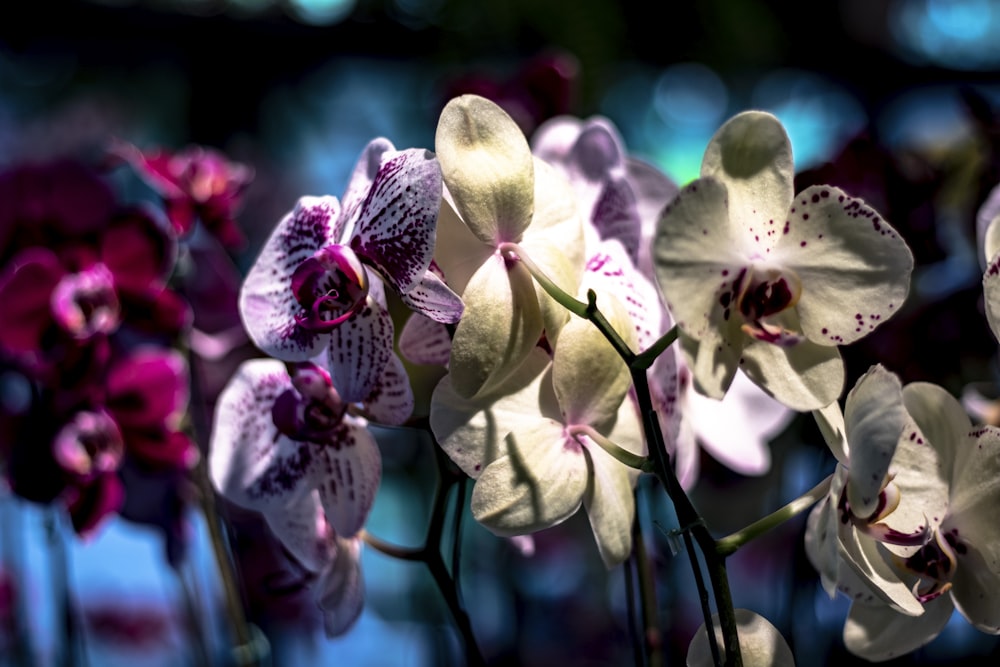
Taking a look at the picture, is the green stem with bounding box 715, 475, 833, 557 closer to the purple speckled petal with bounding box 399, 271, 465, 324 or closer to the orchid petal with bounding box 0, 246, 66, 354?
the purple speckled petal with bounding box 399, 271, 465, 324

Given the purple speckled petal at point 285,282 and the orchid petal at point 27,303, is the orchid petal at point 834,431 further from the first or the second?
the orchid petal at point 27,303

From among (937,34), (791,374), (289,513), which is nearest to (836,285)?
(791,374)

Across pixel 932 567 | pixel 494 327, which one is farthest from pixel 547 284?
pixel 932 567

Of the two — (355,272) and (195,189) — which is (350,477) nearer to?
(355,272)

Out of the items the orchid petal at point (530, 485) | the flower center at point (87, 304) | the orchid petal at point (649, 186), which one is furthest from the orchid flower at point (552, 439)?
the flower center at point (87, 304)

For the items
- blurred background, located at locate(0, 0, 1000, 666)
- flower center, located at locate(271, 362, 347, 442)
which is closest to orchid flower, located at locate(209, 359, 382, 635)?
flower center, located at locate(271, 362, 347, 442)

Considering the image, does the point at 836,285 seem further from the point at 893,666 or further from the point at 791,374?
the point at 893,666
